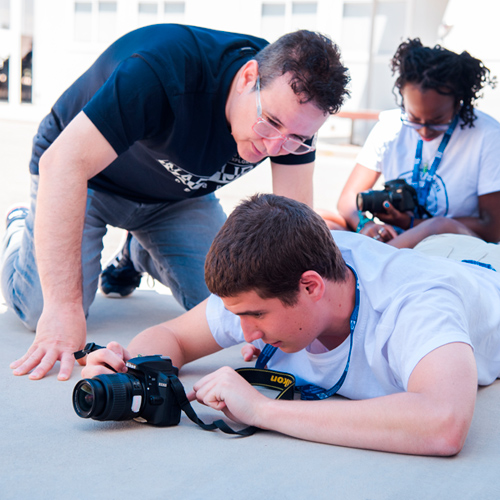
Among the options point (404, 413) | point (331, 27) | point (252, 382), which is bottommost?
point (252, 382)

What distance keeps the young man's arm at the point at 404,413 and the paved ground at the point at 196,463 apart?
0.15 ft

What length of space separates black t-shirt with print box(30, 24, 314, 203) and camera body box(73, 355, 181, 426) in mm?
808

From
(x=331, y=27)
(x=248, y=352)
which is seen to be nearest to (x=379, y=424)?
(x=248, y=352)

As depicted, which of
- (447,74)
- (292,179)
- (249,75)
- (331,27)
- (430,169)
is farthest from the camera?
(331,27)

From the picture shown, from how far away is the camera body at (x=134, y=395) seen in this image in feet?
5.28

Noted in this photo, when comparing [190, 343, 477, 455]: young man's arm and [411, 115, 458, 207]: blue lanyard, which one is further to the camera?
[411, 115, 458, 207]: blue lanyard

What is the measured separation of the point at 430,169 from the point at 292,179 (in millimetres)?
844

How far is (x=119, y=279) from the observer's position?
3.57 m

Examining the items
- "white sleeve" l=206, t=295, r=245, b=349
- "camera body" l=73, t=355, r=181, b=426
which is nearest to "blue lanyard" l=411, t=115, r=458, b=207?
"white sleeve" l=206, t=295, r=245, b=349

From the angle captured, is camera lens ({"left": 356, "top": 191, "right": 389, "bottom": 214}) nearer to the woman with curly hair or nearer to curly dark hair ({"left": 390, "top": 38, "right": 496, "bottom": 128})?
the woman with curly hair

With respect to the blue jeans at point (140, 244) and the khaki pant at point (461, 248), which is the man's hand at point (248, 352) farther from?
the khaki pant at point (461, 248)

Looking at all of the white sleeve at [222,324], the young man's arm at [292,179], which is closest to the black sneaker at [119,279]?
the young man's arm at [292,179]

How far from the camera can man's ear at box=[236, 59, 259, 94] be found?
7.59 ft

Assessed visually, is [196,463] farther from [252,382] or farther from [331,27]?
[331,27]
